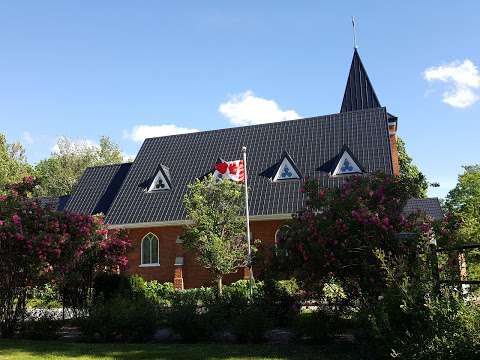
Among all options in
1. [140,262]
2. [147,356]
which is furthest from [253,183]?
[147,356]

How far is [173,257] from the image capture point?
30.0 metres

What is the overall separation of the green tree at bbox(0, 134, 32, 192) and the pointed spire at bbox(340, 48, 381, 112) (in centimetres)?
3211

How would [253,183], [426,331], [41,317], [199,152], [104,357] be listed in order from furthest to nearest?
[199,152] → [253,183] → [41,317] → [104,357] → [426,331]

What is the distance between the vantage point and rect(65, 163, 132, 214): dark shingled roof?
33938 millimetres

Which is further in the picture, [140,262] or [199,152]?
[199,152]

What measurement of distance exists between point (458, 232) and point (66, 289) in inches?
440

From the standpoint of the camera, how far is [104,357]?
9.64m

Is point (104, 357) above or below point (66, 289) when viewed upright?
below

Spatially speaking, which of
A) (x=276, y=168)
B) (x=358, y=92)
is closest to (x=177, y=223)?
(x=276, y=168)

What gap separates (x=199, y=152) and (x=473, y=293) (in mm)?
27413

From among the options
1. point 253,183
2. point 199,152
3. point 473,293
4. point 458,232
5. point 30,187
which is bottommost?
point 473,293

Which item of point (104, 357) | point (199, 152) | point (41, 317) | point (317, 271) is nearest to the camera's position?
point (104, 357)

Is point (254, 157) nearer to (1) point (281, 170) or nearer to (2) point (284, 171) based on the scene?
(1) point (281, 170)

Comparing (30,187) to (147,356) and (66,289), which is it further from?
(147,356)
